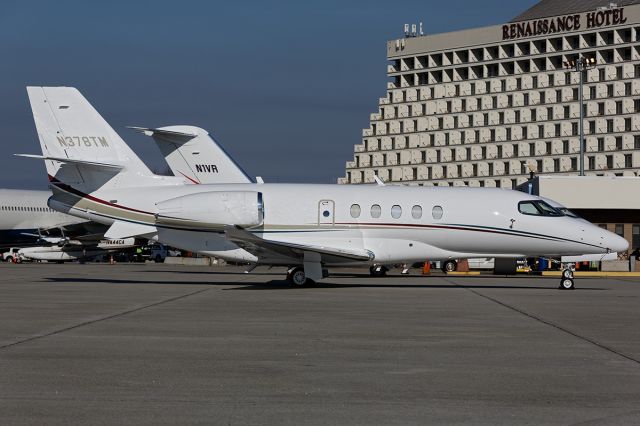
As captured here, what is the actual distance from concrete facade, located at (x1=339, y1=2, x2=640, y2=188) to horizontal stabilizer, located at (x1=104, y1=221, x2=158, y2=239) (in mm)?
105424

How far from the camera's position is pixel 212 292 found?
25062mm

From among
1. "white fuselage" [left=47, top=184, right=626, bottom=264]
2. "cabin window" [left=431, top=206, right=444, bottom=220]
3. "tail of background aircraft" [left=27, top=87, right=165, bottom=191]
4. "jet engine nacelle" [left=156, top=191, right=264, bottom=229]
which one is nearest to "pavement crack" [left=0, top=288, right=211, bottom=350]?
"jet engine nacelle" [left=156, top=191, right=264, bottom=229]

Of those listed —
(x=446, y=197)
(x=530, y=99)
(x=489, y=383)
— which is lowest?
(x=489, y=383)

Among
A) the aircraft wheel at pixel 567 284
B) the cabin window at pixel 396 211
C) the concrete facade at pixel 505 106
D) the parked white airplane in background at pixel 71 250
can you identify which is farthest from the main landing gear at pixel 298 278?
the concrete facade at pixel 505 106

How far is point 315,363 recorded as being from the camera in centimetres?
1102

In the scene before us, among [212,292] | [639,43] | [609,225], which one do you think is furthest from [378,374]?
[639,43]

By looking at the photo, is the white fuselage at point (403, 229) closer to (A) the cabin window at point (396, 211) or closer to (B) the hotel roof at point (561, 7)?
(A) the cabin window at point (396, 211)

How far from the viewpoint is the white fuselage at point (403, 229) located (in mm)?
27797

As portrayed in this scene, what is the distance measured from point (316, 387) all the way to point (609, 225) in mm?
56200

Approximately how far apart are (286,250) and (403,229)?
11.4 feet

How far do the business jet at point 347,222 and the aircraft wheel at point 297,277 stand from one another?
29 mm

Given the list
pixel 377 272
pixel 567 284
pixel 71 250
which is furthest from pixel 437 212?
pixel 71 250

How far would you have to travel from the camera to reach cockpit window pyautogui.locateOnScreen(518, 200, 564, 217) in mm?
28188

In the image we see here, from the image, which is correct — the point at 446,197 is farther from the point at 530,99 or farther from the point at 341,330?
the point at 530,99
